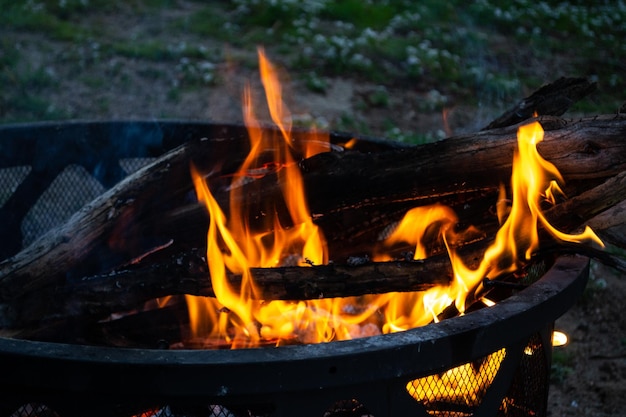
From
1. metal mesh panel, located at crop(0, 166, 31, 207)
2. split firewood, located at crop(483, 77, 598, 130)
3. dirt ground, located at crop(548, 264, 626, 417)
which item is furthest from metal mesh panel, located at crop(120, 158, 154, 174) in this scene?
dirt ground, located at crop(548, 264, 626, 417)

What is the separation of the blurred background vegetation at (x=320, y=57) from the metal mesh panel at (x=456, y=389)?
352 cm

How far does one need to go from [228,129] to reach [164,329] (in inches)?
46.6

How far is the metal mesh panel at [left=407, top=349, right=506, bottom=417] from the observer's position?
2.21 m

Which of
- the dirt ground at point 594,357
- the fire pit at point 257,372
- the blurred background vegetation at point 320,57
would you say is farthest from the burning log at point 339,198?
the blurred background vegetation at point 320,57

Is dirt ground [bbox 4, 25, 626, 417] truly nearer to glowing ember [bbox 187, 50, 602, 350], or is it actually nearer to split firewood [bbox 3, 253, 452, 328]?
glowing ember [bbox 187, 50, 602, 350]

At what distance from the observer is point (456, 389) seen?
2.37 meters

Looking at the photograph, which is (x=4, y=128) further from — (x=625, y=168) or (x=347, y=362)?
(x=625, y=168)

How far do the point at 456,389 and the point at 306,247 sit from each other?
74 centimetres

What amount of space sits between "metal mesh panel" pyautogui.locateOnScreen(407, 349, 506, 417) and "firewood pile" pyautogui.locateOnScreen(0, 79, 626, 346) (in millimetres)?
273

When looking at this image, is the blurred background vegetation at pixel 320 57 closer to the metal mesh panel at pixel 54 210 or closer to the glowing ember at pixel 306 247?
the metal mesh panel at pixel 54 210

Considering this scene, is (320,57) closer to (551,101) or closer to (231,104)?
(231,104)

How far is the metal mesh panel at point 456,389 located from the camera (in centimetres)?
221

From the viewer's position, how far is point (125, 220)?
2.68m

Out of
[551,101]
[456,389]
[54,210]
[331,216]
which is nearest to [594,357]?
[551,101]
